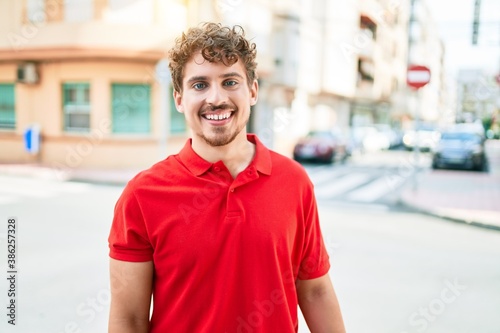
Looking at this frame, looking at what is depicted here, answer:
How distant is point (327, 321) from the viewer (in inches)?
70.9

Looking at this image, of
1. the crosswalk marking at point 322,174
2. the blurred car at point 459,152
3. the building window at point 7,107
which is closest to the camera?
the crosswalk marking at point 322,174

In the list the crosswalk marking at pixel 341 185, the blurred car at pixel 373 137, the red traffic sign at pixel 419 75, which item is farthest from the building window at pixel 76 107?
the blurred car at pixel 373 137

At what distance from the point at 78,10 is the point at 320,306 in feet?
50.4

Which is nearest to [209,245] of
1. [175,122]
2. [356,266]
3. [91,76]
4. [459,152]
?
[356,266]

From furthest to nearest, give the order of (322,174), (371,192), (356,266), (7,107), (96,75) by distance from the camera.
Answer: (7,107) → (322,174) → (96,75) → (371,192) → (356,266)

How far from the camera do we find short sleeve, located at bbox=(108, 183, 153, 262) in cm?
158

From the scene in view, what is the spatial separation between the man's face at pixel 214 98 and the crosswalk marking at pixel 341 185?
32.8 feet

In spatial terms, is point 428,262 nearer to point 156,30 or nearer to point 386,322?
point 386,322

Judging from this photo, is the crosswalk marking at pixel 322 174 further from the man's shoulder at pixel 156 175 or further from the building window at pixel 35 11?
the man's shoulder at pixel 156 175

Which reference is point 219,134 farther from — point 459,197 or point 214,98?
point 459,197

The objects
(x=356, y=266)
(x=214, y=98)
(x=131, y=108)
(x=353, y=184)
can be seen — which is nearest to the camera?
(x=214, y=98)

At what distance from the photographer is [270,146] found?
2038 cm

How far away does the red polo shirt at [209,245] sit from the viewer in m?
1.56

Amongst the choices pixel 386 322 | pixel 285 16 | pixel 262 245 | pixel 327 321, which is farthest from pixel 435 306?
pixel 285 16
